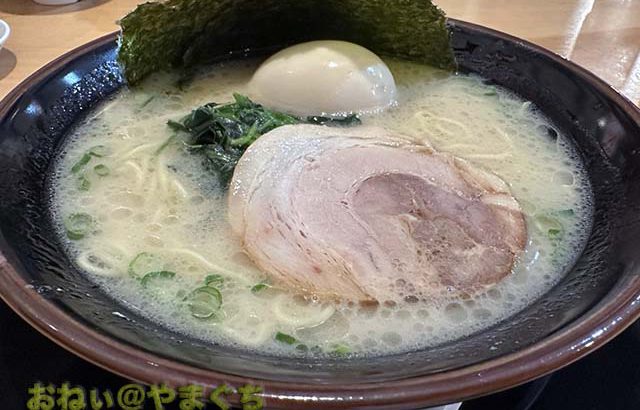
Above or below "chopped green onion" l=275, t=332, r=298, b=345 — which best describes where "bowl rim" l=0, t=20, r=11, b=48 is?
A: above

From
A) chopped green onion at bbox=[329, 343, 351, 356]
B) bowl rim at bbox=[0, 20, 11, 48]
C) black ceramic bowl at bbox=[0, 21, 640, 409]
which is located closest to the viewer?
black ceramic bowl at bbox=[0, 21, 640, 409]

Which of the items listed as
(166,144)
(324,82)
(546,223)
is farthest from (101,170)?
(546,223)

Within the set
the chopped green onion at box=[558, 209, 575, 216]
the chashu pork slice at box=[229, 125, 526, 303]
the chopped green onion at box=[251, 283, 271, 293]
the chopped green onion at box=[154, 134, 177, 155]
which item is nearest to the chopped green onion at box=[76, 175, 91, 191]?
the chopped green onion at box=[154, 134, 177, 155]

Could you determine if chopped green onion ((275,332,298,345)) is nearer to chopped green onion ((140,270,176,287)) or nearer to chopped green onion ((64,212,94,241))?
chopped green onion ((140,270,176,287))

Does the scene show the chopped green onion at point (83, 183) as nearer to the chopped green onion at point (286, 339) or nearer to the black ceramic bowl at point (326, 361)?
the black ceramic bowl at point (326, 361)

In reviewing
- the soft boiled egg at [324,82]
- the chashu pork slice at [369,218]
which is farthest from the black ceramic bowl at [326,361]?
the soft boiled egg at [324,82]

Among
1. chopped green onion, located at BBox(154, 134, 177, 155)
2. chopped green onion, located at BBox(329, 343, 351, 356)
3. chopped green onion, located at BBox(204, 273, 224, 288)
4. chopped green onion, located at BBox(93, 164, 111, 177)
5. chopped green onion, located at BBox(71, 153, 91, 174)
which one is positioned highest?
chopped green onion, located at BBox(71, 153, 91, 174)

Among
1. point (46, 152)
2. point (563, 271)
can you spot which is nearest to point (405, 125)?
point (563, 271)
